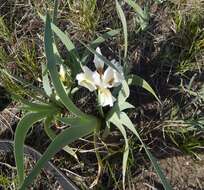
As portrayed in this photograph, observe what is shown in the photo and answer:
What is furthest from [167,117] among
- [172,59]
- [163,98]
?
[172,59]

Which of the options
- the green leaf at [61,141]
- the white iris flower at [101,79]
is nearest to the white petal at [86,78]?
the white iris flower at [101,79]

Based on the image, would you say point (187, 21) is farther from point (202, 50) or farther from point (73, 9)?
point (73, 9)

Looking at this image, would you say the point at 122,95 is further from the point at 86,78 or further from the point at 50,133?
the point at 50,133

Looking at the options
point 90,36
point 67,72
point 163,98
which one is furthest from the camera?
point 90,36

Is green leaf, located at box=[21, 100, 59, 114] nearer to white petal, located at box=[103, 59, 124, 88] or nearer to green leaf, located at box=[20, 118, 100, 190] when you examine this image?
green leaf, located at box=[20, 118, 100, 190]

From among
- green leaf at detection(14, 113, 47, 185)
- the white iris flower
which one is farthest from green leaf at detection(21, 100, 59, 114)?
the white iris flower

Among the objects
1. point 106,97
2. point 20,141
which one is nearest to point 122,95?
point 106,97

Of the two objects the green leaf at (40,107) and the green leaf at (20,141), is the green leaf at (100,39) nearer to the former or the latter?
the green leaf at (40,107)

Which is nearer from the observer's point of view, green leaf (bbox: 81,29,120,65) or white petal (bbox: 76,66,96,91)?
white petal (bbox: 76,66,96,91)
